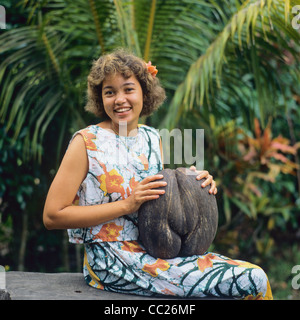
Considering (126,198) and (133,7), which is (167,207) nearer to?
(126,198)

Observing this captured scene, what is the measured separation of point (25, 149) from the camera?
333cm

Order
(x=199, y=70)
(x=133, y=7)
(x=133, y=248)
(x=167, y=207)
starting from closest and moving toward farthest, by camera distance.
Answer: (x=167, y=207) → (x=133, y=248) → (x=199, y=70) → (x=133, y=7)

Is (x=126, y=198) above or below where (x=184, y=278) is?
above

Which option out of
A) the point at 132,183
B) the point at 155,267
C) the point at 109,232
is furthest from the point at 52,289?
the point at 132,183

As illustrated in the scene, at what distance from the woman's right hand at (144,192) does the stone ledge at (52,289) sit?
1.44ft

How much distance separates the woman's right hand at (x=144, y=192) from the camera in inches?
72.4

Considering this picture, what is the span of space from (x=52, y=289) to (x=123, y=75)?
112 cm

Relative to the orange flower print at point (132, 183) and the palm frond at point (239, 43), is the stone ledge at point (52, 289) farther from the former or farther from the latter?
the palm frond at point (239, 43)

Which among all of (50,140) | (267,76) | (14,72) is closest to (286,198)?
(267,76)

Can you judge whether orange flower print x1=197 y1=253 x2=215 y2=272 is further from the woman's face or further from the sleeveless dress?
the woman's face

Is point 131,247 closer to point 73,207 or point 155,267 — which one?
point 155,267

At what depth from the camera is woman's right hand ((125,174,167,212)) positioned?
1838mm

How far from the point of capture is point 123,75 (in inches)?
79.2

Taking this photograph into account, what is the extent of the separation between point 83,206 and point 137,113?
21.2 inches
